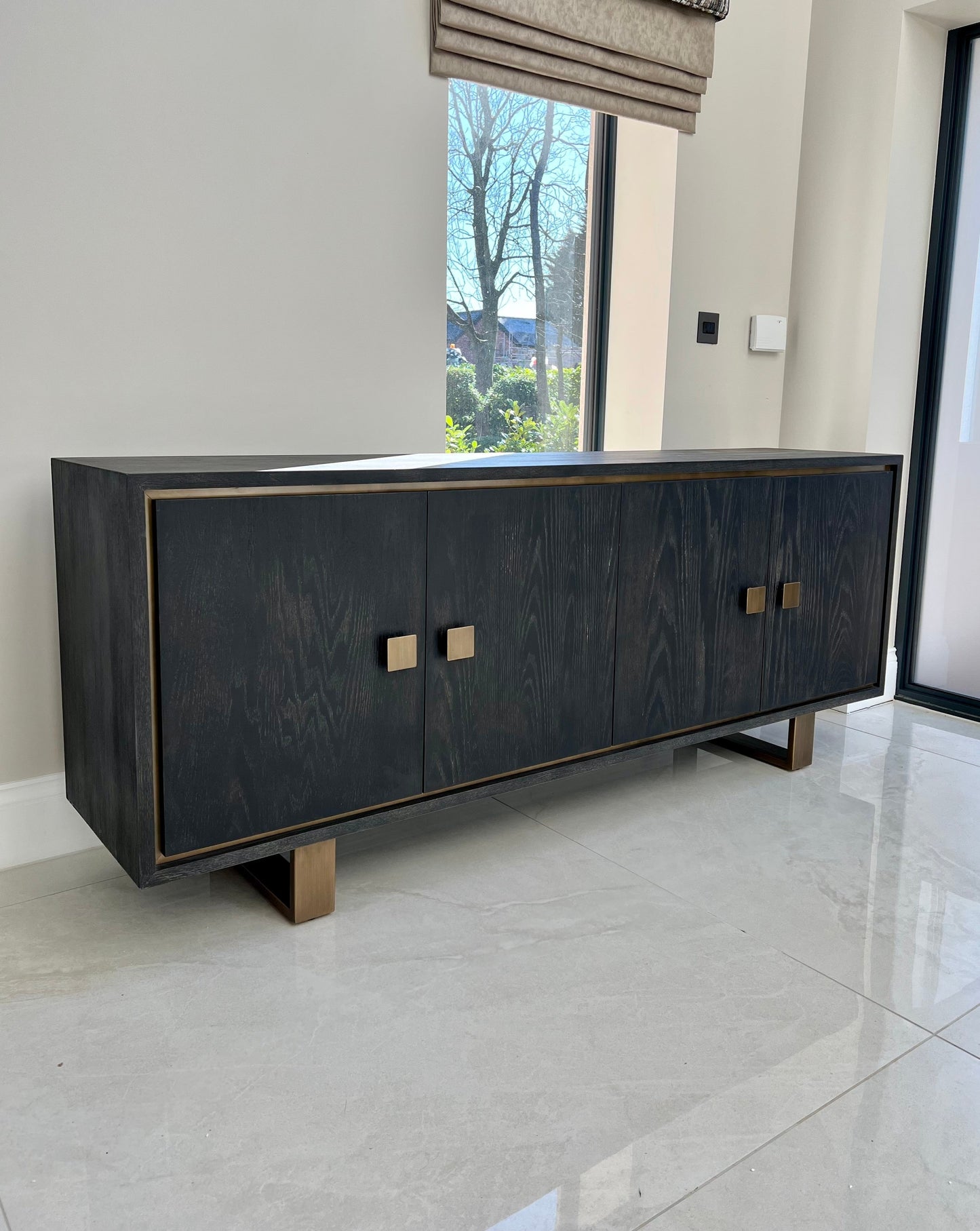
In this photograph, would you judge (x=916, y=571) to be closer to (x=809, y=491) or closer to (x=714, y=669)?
(x=809, y=491)

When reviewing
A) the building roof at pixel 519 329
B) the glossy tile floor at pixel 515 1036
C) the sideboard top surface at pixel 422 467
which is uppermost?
the building roof at pixel 519 329

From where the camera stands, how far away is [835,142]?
9.33 feet

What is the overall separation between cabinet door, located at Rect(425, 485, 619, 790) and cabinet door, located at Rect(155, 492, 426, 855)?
2.2 inches

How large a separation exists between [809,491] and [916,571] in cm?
99

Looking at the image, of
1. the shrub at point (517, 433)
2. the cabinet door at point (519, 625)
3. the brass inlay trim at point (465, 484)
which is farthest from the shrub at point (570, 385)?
the cabinet door at point (519, 625)

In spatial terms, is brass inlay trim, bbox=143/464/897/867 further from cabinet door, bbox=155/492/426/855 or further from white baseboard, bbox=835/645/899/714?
white baseboard, bbox=835/645/899/714

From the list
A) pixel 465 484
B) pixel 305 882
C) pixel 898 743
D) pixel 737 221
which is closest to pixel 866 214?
pixel 737 221

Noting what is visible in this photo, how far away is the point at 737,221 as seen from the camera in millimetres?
2811

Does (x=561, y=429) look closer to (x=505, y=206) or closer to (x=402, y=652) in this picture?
(x=505, y=206)

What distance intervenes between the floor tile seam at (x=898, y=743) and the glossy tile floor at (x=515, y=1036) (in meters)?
0.48

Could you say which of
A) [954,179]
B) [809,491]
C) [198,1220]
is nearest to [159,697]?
[198,1220]

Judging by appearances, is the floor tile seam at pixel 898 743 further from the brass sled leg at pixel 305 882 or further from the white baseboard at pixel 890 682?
the brass sled leg at pixel 305 882

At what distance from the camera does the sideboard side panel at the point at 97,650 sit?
4.65ft

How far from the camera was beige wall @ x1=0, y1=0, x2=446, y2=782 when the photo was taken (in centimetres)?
172
